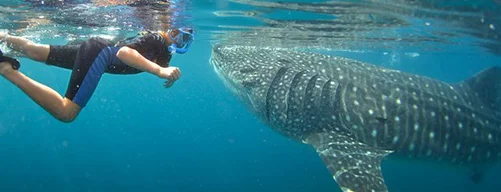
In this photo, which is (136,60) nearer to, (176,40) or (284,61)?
(176,40)

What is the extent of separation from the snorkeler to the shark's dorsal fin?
7099 mm

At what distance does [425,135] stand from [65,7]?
10536mm

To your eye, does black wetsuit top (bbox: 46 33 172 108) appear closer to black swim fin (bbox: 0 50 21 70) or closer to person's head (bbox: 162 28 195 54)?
person's head (bbox: 162 28 195 54)

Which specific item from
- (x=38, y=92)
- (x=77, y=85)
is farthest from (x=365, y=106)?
(x=38, y=92)

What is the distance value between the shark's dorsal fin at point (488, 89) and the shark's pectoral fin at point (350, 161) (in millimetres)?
3939

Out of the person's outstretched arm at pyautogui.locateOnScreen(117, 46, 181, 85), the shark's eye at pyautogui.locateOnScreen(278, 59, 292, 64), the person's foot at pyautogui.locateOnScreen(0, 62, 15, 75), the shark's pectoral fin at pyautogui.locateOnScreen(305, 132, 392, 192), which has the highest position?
the person's outstretched arm at pyautogui.locateOnScreen(117, 46, 181, 85)

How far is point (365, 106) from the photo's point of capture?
22.5ft

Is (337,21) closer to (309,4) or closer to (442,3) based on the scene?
(309,4)

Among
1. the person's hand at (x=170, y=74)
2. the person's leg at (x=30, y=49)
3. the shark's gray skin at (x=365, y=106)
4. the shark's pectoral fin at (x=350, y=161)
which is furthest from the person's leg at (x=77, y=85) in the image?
the shark's pectoral fin at (x=350, y=161)

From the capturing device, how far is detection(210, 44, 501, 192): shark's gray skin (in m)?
6.64

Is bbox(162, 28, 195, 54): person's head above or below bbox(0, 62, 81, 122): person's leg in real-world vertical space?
above

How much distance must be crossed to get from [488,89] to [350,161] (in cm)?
516

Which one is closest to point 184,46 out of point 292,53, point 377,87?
point 292,53

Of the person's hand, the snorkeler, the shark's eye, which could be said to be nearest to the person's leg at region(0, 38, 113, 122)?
the snorkeler
